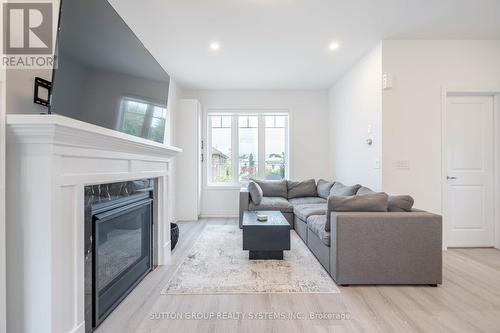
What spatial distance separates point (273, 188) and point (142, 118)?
329 centimetres

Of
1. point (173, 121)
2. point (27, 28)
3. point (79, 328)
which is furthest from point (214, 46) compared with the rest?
point (79, 328)

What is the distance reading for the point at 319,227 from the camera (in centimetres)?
281

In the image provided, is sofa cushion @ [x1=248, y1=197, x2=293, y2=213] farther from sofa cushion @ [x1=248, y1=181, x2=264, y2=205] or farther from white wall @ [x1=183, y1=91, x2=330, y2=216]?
white wall @ [x1=183, y1=91, x2=330, y2=216]

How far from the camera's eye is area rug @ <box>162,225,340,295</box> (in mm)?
2256

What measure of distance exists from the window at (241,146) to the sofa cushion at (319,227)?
2.52 m

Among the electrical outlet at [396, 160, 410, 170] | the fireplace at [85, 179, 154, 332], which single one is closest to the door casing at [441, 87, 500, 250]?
the electrical outlet at [396, 160, 410, 170]

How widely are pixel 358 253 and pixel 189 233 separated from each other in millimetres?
2667

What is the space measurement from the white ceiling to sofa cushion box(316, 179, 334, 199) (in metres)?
2.08

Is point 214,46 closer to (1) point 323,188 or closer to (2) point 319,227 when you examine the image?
(2) point 319,227

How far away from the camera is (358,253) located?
2299 mm

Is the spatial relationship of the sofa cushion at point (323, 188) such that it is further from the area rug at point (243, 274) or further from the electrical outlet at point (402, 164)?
the area rug at point (243, 274)

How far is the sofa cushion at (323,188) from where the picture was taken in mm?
4680

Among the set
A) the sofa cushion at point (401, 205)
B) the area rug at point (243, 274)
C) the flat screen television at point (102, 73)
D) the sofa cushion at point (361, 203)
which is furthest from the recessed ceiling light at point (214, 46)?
the sofa cushion at point (401, 205)

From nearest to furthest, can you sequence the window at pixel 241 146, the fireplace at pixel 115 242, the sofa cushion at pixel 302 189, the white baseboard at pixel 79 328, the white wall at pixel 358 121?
the white baseboard at pixel 79 328 < the fireplace at pixel 115 242 < the white wall at pixel 358 121 < the sofa cushion at pixel 302 189 < the window at pixel 241 146
